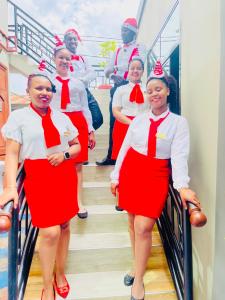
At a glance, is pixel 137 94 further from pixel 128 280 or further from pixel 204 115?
pixel 128 280

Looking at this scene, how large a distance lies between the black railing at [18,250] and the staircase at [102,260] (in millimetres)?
197

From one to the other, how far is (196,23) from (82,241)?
5.76 ft

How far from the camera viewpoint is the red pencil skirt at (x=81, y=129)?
7.26 feet

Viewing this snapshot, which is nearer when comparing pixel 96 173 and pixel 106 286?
pixel 106 286

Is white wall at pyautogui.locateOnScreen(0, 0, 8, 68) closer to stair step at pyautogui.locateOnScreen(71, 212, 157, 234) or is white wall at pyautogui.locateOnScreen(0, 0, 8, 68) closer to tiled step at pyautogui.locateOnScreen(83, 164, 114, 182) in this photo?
tiled step at pyautogui.locateOnScreen(83, 164, 114, 182)

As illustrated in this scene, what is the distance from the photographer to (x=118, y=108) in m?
2.30

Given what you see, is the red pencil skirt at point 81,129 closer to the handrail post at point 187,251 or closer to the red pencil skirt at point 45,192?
the red pencil skirt at point 45,192

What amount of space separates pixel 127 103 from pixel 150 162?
0.80 metres

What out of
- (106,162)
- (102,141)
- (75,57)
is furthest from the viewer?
(102,141)

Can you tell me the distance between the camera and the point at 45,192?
1.51m

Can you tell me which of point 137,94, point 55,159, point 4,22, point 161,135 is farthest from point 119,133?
point 4,22

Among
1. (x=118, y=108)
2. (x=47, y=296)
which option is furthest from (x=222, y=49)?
(x=47, y=296)

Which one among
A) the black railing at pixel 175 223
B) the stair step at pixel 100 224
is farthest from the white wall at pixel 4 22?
the stair step at pixel 100 224

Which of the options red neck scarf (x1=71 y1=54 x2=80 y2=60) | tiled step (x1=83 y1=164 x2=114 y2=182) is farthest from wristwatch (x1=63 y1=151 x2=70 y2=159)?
red neck scarf (x1=71 y1=54 x2=80 y2=60)
